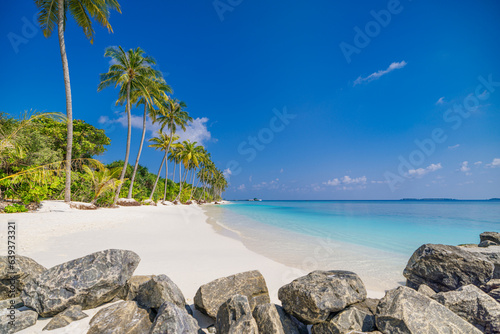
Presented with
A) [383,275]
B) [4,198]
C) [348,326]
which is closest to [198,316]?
[348,326]

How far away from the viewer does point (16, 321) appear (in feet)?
7.57

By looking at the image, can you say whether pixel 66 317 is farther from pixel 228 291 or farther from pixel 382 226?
pixel 382 226

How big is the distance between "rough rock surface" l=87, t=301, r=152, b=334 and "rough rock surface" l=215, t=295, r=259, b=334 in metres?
0.88

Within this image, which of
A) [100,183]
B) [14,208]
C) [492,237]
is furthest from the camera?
[100,183]

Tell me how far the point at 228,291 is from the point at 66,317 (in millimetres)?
1936

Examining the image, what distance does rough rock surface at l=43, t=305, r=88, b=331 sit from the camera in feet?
7.74

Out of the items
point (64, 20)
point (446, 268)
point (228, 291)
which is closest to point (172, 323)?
point (228, 291)

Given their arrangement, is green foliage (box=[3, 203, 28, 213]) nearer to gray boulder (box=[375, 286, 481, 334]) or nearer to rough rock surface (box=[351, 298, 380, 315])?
rough rock surface (box=[351, 298, 380, 315])

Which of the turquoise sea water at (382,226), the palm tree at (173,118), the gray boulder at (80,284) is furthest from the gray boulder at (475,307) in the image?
the palm tree at (173,118)

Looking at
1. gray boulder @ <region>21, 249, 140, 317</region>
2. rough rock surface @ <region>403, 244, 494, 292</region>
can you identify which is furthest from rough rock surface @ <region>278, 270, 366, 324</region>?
gray boulder @ <region>21, 249, 140, 317</region>

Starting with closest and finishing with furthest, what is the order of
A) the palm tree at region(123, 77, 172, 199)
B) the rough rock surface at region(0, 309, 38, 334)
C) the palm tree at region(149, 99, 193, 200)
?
the rough rock surface at region(0, 309, 38, 334) < the palm tree at region(123, 77, 172, 199) < the palm tree at region(149, 99, 193, 200)

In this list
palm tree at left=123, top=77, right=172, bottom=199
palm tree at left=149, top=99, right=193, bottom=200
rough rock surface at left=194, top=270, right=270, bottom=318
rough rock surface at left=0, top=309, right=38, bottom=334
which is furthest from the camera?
palm tree at left=149, top=99, right=193, bottom=200

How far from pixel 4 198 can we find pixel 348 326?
18369 mm

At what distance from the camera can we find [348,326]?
2.23m
